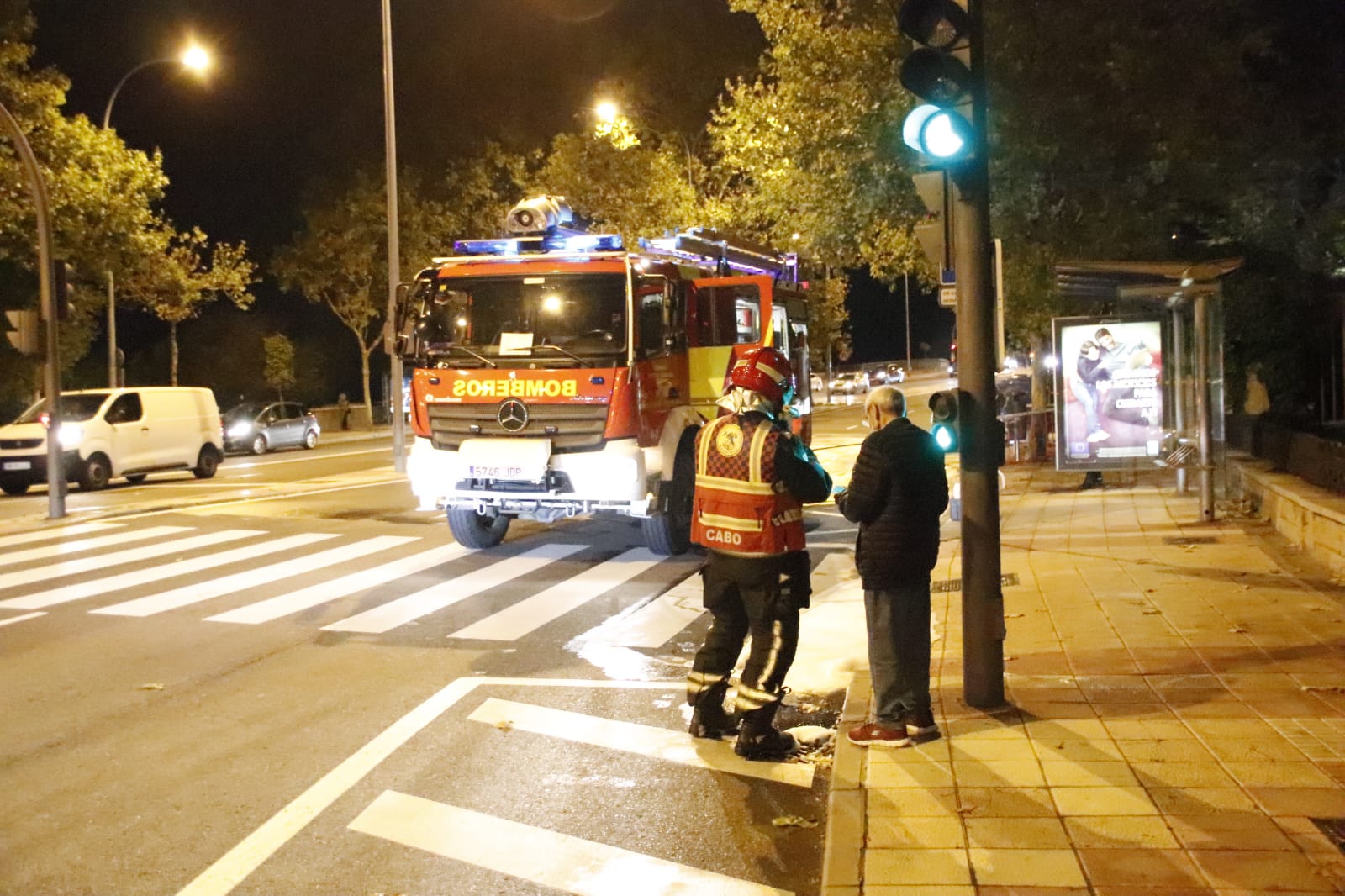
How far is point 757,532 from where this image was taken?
5.89m

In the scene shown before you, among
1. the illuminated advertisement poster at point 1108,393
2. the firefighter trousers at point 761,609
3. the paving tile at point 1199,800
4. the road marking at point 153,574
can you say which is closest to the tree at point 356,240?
the road marking at point 153,574

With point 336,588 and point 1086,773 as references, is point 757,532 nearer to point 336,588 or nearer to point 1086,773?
point 1086,773

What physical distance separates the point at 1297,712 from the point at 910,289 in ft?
319

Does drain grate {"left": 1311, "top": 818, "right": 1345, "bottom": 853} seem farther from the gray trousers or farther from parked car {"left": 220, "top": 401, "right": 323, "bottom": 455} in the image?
parked car {"left": 220, "top": 401, "right": 323, "bottom": 455}

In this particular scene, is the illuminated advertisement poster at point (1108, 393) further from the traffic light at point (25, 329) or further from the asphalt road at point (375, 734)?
A: the traffic light at point (25, 329)

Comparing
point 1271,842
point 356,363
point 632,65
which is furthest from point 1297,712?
point 356,363

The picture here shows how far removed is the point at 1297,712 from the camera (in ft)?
19.6

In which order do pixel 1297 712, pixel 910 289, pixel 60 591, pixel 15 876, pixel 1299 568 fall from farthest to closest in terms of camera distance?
pixel 910 289 → pixel 60 591 → pixel 1299 568 → pixel 1297 712 → pixel 15 876

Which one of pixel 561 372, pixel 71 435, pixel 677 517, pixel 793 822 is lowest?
pixel 793 822

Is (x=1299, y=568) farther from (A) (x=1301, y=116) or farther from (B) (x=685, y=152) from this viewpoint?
(B) (x=685, y=152)

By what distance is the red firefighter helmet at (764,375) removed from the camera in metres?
6.05

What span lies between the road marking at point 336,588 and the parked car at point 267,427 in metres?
22.2

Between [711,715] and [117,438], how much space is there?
1866cm

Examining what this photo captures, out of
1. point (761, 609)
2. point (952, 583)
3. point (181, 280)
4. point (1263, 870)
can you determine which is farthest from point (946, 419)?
point (181, 280)
